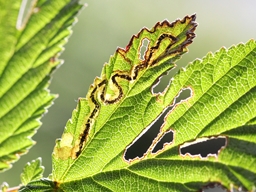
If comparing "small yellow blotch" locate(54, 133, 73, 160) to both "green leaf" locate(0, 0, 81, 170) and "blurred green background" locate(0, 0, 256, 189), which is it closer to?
"green leaf" locate(0, 0, 81, 170)

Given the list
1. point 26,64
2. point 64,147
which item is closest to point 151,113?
point 64,147

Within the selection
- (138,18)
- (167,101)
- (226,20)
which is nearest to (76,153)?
(167,101)

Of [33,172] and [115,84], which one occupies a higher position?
[115,84]

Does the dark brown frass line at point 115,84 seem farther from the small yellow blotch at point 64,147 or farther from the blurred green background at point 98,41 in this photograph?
the blurred green background at point 98,41

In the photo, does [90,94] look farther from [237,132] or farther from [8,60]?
[237,132]

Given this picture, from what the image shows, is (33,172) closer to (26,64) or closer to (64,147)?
(64,147)

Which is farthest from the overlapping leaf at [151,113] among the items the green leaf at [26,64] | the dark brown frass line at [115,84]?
the green leaf at [26,64]
